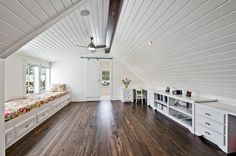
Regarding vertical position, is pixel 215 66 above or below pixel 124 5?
below

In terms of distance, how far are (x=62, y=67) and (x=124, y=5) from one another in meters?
4.64

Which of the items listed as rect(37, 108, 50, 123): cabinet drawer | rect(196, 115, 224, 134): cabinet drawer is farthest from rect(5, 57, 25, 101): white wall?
rect(196, 115, 224, 134): cabinet drawer

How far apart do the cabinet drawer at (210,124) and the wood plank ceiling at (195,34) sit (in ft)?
2.06

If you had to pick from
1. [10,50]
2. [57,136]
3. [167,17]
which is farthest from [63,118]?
[167,17]

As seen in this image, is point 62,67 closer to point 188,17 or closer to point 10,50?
point 10,50

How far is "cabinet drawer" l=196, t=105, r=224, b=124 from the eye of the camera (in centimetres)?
200

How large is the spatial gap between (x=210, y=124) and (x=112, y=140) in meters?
1.74

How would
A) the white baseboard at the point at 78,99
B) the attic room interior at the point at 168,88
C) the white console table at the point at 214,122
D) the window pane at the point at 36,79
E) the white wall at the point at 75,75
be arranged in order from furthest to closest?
the white baseboard at the point at 78,99, the white wall at the point at 75,75, the window pane at the point at 36,79, the white console table at the point at 214,122, the attic room interior at the point at 168,88

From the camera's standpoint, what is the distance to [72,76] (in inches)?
235

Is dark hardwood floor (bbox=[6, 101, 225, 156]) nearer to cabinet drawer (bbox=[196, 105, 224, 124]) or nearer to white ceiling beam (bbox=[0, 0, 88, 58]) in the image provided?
cabinet drawer (bbox=[196, 105, 224, 124])

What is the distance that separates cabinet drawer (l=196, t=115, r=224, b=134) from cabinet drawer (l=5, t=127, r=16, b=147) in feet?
11.1

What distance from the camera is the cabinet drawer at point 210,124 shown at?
6.56 ft

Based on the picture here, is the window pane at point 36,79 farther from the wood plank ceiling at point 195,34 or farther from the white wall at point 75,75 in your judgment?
the wood plank ceiling at point 195,34

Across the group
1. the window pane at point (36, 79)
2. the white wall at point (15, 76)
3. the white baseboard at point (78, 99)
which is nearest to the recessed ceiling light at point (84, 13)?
the white wall at point (15, 76)
